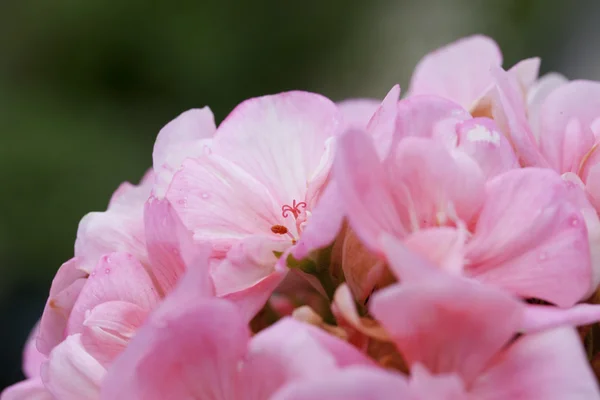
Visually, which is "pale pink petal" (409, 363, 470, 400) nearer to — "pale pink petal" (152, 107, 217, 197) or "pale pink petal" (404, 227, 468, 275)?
"pale pink petal" (404, 227, 468, 275)

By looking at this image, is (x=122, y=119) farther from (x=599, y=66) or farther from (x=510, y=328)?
(x=510, y=328)

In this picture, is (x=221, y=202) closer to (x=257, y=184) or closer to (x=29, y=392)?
(x=257, y=184)

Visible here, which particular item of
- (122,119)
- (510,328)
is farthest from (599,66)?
(510,328)

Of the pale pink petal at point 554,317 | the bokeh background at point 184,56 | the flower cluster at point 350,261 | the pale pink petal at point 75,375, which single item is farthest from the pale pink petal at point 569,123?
the bokeh background at point 184,56

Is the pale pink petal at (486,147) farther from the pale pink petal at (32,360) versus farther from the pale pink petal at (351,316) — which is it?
the pale pink petal at (32,360)

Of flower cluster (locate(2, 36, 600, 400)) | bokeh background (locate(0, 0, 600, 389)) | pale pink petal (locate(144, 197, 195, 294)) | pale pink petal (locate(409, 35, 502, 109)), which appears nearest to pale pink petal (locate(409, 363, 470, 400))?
flower cluster (locate(2, 36, 600, 400))
